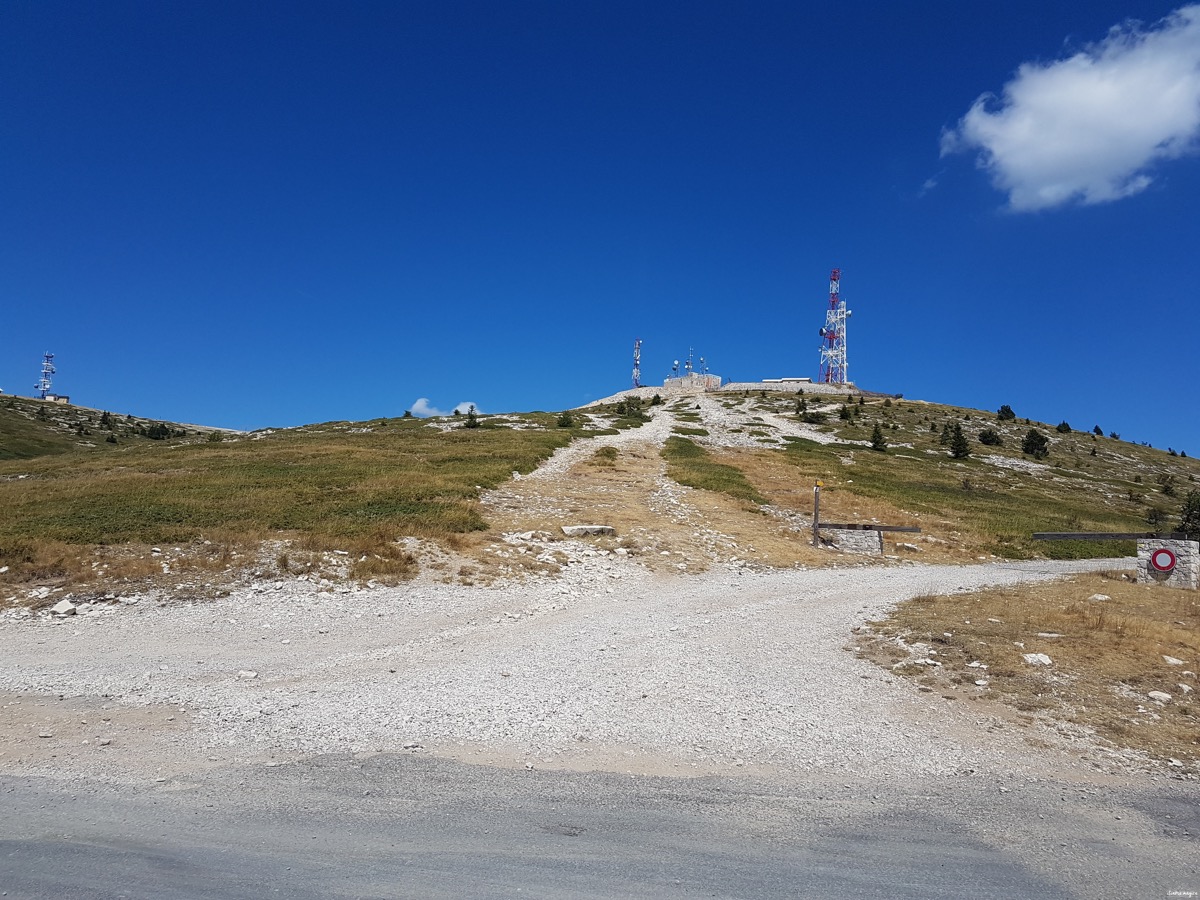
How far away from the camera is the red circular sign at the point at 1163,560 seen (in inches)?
792

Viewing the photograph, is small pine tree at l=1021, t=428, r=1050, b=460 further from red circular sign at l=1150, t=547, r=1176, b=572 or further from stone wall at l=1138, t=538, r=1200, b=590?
red circular sign at l=1150, t=547, r=1176, b=572

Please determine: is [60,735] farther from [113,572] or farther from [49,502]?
[49,502]

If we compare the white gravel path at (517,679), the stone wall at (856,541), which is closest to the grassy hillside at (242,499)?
the white gravel path at (517,679)

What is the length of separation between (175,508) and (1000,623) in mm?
25712

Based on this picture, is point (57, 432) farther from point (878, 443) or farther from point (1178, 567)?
point (1178, 567)

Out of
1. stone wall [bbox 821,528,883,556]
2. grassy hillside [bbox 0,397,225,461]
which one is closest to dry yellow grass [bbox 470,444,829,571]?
stone wall [bbox 821,528,883,556]

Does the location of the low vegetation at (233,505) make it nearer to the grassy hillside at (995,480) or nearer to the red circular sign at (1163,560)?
the grassy hillside at (995,480)

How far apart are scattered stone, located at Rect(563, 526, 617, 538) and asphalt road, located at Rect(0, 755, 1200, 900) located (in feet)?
54.8

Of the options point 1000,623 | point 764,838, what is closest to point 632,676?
point 764,838

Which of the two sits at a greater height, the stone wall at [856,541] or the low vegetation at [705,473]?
the low vegetation at [705,473]

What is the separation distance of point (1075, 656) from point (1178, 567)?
12387 millimetres

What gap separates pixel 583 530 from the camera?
24359 mm

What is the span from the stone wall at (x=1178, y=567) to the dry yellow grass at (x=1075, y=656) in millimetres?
2614

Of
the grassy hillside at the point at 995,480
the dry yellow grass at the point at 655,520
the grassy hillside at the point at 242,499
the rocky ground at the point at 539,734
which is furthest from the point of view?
the grassy hillside at the point at 995,480
